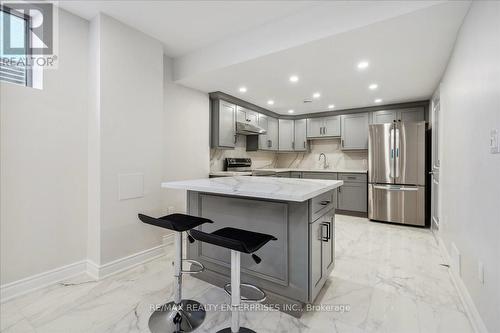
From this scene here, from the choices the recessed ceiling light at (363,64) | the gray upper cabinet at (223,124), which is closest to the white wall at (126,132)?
the gray upper cabinet at (223,124)

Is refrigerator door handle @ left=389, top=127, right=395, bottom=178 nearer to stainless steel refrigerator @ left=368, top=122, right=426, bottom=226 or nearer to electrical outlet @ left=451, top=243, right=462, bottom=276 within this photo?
stainless steel refrigerator @ left=368, top=122, right=426, bottom=226

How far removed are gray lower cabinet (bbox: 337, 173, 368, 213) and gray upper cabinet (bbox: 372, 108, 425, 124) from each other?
1.19 metres

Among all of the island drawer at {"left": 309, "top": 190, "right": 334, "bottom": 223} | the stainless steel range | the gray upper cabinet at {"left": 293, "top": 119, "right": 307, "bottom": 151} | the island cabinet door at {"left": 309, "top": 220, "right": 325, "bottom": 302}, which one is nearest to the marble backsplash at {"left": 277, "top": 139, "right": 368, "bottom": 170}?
the gray upper cabinet at {"left": 293, "top": 119, "right": 307, "bottom": 151}

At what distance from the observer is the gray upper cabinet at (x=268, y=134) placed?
198 inches

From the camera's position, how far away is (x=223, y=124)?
402 centimetres

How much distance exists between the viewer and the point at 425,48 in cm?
236

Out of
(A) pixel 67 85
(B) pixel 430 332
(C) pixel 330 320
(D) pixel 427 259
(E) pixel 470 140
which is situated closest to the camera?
(B) pixel 430 332

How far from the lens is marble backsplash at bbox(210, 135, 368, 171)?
4971 mm

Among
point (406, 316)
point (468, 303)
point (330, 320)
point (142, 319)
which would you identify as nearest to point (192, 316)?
point (142, 319)

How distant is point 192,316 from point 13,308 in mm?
1398

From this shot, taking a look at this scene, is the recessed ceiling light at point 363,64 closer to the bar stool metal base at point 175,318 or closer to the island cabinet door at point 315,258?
the island cabinet door at point 315,258

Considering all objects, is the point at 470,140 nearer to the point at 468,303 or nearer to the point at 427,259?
the point at 468,303

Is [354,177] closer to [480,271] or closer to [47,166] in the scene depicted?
[480,271]

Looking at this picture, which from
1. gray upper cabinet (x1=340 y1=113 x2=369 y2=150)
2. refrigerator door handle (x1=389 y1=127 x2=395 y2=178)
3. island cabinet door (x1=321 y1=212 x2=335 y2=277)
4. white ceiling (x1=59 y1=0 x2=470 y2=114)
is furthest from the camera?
gray upper cabinet (x1=340 y1=113 x2=369 y2=150)
